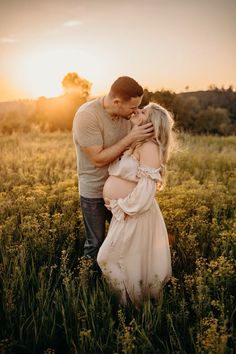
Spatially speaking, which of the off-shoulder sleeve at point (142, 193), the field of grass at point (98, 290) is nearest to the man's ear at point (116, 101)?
the off-shoulder sleeve at point (142, 193)

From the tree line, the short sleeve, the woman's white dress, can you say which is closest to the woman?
the woman's white dress

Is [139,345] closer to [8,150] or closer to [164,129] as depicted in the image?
[164,129]

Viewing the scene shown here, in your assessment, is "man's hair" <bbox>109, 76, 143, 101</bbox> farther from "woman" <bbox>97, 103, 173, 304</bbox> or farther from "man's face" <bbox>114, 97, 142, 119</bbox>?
"woman" <bbox>97, 103, 173, 304</bbox>

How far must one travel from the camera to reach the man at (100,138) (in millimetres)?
3589

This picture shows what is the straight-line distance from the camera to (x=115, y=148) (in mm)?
3658

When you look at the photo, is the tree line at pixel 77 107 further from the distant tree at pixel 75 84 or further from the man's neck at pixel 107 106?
the man's neck at pixel 107 106

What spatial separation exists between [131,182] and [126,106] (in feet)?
2.44

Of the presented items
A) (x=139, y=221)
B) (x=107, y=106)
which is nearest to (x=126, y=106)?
(x=107, y=106)

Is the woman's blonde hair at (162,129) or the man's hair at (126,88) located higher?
the man's hair at (126,88)

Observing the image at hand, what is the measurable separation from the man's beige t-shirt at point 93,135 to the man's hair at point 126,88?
0.30 m

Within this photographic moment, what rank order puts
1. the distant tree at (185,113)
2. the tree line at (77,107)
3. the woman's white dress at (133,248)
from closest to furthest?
1. the woman's white dress at (133,248)
2. the tree line at (77,107)
3. the distant tree at (185,113)

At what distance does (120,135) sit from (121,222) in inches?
38.0

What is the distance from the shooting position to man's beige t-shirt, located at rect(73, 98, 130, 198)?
12.2 feet

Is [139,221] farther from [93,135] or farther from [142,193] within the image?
[93,135]
